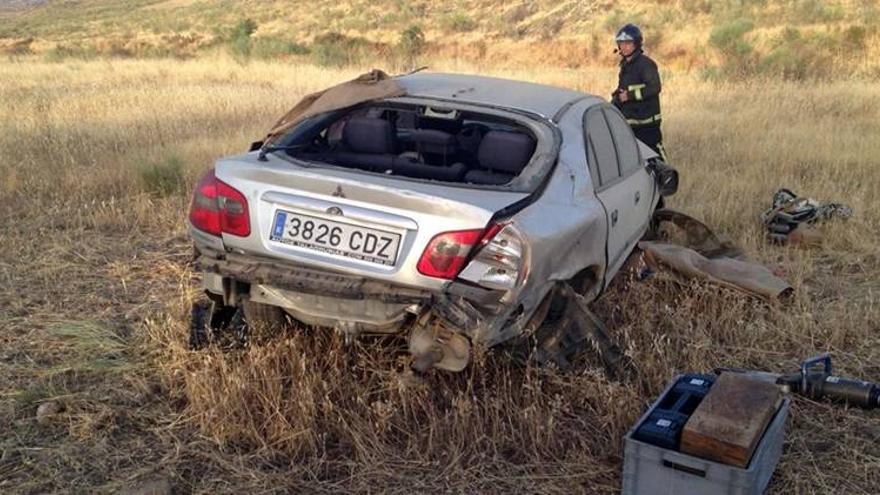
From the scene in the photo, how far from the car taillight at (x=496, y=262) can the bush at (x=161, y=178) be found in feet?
17.6

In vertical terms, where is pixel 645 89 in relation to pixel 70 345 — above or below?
above

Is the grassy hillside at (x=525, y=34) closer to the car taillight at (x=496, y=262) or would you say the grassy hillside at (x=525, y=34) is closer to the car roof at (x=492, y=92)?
the car roof at (x=492, y=92)

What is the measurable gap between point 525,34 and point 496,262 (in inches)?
1112

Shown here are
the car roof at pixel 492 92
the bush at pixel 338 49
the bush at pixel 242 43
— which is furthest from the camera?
the bush at pixel 242 43

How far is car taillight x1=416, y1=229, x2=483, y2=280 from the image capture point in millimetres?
3264

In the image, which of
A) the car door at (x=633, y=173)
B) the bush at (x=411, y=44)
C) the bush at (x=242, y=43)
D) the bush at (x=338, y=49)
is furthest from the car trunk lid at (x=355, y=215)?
the bush at (x=411, y=44)

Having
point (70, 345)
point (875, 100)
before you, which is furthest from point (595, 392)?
point (875, 100)

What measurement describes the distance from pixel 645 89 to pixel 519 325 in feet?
Answer: 16.5

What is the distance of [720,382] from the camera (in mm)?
3256

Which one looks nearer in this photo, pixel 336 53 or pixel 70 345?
pixel 70 345

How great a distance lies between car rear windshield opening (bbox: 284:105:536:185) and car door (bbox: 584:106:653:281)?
42 cm

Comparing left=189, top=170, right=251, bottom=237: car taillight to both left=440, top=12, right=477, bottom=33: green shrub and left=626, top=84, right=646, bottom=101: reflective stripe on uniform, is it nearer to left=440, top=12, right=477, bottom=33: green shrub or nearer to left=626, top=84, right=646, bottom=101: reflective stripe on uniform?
left=626, top=84, right=646, bottom=101: reflective stripe on uniform

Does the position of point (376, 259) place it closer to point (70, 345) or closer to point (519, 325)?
point (519, 325)

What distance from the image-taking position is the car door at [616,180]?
4289 millimetres
